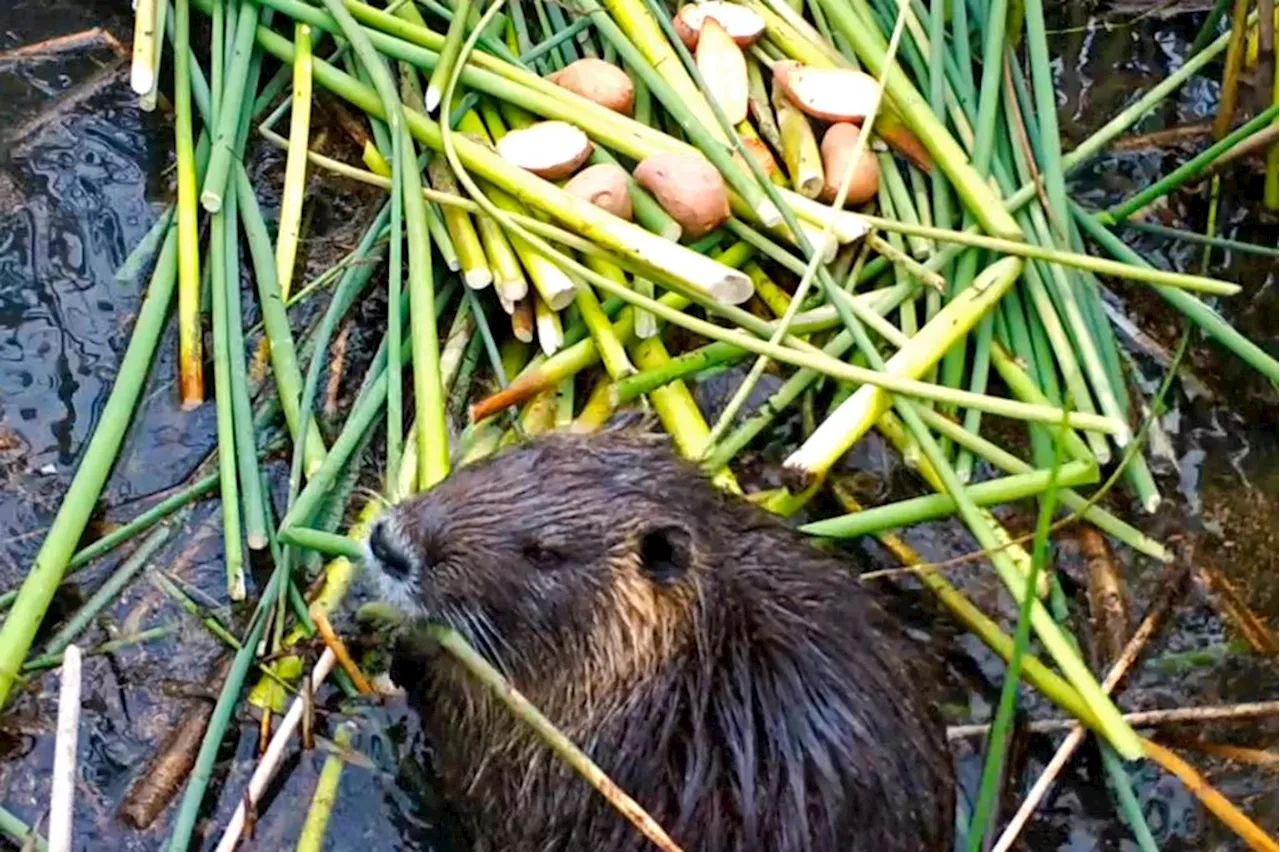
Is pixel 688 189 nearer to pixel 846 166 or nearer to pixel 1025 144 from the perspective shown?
pixel 846 166

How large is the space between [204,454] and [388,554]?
2.31 ft

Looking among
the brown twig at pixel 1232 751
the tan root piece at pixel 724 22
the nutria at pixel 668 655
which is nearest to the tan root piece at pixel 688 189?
the tan root piece at pixel 724 22

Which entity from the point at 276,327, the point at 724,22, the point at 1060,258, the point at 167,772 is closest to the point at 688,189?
the point at 724,22

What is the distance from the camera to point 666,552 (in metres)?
2.24

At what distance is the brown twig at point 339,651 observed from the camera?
255 cm

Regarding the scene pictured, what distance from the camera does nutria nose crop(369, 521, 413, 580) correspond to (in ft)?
7.50

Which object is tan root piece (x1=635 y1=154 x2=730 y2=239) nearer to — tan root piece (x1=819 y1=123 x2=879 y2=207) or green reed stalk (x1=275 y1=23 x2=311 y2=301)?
tan root piece (x1=819 y1=123 x2=879 y2=207)

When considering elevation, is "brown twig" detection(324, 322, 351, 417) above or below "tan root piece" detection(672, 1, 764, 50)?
below

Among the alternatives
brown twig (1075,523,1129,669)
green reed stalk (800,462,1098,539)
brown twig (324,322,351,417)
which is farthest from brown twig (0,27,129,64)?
brown twig (1075,523,1129,669)

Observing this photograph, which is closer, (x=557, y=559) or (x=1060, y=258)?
(x=557, y=559)

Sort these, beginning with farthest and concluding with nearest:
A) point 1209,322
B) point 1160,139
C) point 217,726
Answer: point 1160,139
point 1209,322
point 217,726

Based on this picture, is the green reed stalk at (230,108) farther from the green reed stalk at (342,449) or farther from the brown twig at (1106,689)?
the brown twig at (1106,689)

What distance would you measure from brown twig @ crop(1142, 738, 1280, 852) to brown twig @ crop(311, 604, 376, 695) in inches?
45.8

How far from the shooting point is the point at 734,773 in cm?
220
